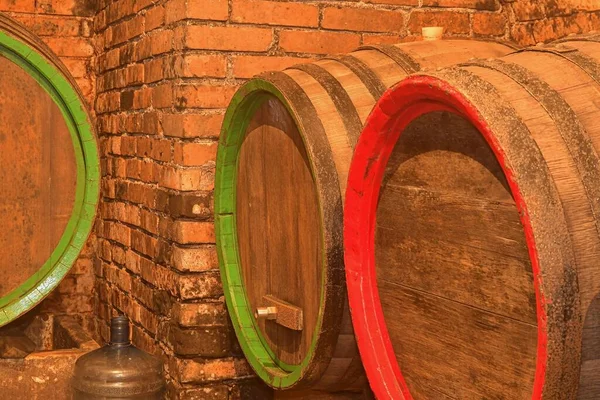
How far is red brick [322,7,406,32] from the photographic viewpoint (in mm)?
2768

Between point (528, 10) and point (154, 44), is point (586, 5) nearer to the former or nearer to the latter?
point (528, 10)

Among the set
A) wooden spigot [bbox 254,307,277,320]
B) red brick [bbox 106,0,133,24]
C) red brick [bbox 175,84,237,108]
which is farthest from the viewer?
red brick [bbox 106,0,133,24]

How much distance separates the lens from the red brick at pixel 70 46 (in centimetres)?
374

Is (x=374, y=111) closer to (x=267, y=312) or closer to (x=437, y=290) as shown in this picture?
(x=437, y=290)

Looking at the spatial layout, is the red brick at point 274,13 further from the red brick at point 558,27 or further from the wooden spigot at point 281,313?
the wooden spigot at point 281,313

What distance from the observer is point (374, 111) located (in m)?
1.67

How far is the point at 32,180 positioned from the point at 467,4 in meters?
1.43

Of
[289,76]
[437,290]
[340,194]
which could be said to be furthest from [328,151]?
[437,290]

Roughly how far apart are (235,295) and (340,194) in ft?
2.12

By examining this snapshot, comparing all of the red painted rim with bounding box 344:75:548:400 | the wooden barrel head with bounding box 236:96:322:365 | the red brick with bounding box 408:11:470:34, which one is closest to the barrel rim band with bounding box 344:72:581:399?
the red painted rim with bounding box 344:75:548:400

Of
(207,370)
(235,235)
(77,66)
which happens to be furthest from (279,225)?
(77,66)

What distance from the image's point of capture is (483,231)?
149 centimetres

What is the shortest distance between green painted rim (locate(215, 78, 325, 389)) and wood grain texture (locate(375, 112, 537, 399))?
21.4 inches

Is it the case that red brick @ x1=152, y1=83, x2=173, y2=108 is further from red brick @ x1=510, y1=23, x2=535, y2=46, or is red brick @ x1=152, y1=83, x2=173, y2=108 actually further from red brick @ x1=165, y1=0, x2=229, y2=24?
red brick @ x1=510, y1=23, x2=535, y2=46
